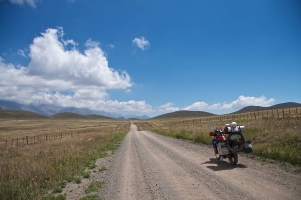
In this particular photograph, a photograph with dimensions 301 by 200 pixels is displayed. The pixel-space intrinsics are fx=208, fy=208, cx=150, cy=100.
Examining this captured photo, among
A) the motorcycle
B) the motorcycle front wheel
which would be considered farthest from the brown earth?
the motorcycle

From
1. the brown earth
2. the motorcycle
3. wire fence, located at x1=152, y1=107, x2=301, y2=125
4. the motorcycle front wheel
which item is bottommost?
the brown earth

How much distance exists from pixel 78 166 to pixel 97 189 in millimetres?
4281

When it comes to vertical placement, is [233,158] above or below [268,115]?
below

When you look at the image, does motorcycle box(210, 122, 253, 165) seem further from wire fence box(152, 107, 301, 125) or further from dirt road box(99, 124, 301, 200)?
wire fence box(152, 107, 301, 125)

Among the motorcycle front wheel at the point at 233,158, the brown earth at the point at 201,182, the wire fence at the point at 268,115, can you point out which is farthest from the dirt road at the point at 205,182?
the wire fence at the point at 268,115

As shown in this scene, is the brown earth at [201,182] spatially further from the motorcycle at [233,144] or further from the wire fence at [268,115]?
the wire fence at [268,115]

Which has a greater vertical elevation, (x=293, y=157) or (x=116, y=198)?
(x=293, y=157)

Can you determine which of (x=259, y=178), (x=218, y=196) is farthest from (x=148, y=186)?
(x=259, y=178)

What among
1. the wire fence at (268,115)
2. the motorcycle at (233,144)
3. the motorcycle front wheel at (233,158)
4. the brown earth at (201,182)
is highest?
the wire fence at (268,115)

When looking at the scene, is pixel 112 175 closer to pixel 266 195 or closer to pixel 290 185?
pixel 266 195

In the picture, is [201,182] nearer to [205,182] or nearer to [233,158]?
[205,182]

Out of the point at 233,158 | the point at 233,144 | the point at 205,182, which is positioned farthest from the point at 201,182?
the point at 233,144

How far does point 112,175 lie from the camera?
967cm

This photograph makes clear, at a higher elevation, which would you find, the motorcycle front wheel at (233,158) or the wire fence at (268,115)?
the wire fence at (268,115)
